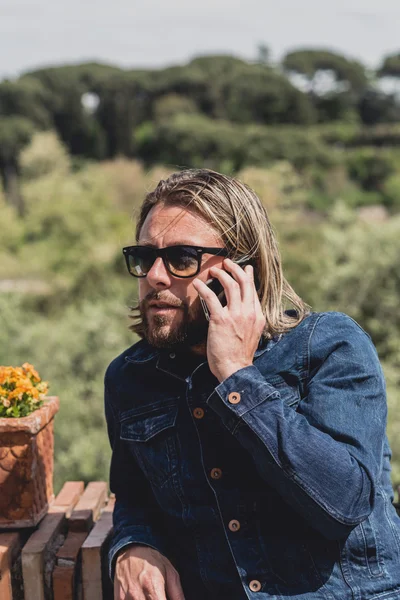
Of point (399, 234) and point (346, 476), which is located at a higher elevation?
point (346, 476)

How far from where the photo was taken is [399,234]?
14.0 metres

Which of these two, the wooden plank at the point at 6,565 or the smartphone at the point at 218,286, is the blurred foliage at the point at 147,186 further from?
the wooden plank at the point at 6,565

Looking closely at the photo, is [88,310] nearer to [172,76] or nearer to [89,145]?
[89,145]

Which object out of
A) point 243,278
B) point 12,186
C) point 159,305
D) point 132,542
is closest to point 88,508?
point 132,542

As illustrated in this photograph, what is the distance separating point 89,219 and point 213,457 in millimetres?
32570

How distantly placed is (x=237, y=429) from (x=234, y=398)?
0.07 meters

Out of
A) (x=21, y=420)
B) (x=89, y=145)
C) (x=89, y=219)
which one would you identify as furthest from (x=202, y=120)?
(x=21, y=420)

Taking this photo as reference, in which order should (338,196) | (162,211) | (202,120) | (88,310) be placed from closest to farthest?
(162,211) < (88,310) < (338,196) < (202,120)

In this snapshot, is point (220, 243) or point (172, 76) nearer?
point (220, 243)

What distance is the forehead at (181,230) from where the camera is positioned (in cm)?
199

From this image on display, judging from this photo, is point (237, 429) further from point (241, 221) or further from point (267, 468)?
point (241, 221)

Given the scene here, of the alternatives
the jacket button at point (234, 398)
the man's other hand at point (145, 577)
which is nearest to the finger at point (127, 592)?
the man's other hand at point (145, 577)

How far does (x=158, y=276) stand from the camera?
1.98 metres

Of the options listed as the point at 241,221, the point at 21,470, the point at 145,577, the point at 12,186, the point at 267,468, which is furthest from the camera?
the point at 12,186
